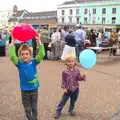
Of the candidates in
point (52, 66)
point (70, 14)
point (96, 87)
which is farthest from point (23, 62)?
point (70, 14)

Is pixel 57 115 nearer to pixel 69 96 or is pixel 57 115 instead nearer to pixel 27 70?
pixel 69 96

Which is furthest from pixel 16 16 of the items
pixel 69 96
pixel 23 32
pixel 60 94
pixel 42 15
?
pixel 23 32

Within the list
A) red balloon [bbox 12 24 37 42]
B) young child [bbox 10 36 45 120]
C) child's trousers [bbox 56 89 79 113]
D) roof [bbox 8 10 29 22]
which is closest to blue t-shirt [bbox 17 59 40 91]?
young child [bbox 10 36 45 120]

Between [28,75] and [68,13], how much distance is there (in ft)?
284

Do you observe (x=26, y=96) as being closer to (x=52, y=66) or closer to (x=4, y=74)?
(x=4, y=74)

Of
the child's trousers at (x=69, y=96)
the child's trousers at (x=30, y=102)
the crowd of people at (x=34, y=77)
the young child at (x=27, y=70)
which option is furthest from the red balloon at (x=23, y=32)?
the child's trousers at (x=69, y=96)

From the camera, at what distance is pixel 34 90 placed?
179 inches

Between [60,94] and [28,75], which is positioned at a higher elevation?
[28,75]

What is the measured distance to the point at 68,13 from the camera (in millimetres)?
89688

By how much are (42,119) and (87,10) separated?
81.7 metres

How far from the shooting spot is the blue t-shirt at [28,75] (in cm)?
448

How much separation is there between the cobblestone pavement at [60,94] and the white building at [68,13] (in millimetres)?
77259

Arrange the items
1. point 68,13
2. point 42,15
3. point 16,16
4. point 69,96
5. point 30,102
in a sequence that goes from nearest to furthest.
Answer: point 30,102 < point 69,96 < point 68,13 < point 42,15 < point 16,16

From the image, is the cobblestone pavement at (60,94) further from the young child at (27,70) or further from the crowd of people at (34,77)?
the young child at (27,70)
